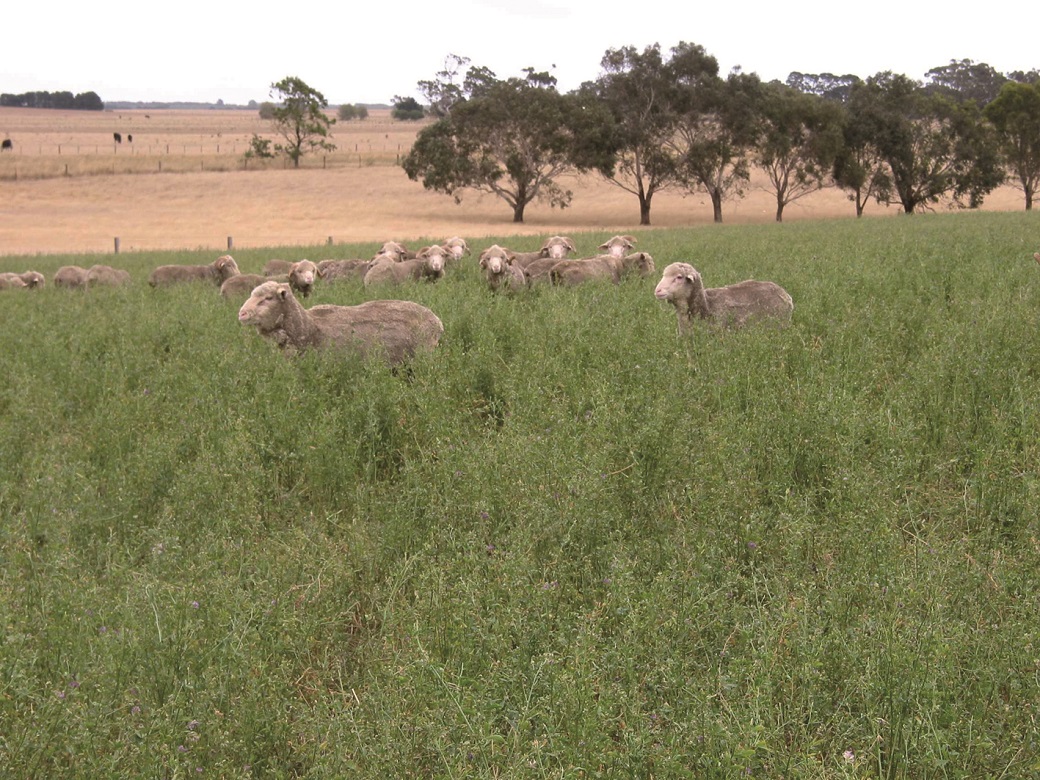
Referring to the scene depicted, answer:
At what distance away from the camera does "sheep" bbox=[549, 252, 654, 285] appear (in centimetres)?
1525

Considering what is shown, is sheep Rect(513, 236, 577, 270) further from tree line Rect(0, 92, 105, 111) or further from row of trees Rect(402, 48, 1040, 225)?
tree line Rect(0, 92, 105, 111)

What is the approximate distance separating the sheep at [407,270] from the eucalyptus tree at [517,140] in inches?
1623

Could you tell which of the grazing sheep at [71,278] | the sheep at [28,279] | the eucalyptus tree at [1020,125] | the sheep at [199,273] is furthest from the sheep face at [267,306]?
the eucalyptus tree at [1020,125]

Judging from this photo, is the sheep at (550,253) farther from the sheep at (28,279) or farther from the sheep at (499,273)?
the sheep at (28,279)

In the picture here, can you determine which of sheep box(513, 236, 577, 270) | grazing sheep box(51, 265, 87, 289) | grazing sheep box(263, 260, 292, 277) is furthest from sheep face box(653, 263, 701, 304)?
grazing sheep box(51, 265, 87, 289)

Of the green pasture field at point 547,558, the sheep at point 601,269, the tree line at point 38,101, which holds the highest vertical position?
the tree line at point 38,101

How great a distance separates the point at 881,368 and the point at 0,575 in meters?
7.03

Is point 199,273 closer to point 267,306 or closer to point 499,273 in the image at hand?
point 499,273

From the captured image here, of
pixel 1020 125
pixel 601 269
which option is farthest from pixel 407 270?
pixel 1020 125

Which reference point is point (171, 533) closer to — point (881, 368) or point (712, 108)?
point (881, 368)

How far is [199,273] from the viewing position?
67.2ft

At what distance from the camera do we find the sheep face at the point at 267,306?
9.73 m

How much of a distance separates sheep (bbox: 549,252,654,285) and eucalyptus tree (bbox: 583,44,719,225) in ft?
138

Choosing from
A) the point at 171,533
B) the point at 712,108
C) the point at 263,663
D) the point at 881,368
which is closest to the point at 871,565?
the point at 263,663
